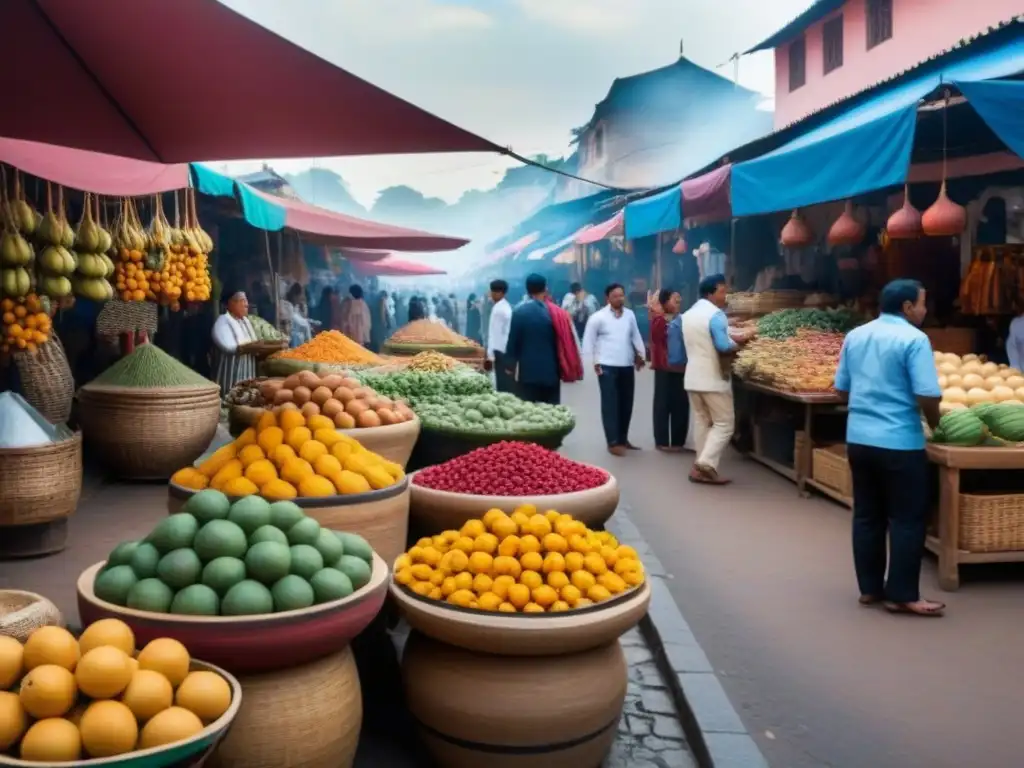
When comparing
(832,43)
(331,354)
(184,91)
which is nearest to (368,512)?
(184,91)

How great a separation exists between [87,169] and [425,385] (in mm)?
3031

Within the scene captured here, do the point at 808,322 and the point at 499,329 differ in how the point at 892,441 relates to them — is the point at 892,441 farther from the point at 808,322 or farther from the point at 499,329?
the point at 499,329

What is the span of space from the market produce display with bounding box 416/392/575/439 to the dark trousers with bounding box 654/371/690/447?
399 centimetres

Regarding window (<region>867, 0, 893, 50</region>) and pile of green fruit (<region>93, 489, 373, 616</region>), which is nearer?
pile of green fruit (<region>93, 489, 373, 616</region>)

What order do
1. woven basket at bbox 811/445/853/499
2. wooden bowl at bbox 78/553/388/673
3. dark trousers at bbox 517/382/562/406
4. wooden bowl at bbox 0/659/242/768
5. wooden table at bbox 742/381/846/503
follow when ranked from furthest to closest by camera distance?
dark trousers at bbox 517/382/562/406 → wooden table at bbox 742/381/846/503 → woven basket at bbox 811/445/853/499 → wooden bowl at bbox 78/553/388/673 → wooden bowl at bbox 0/659/242/768

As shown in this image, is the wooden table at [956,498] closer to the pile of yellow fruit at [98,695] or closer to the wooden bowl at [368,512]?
the wooden bowl at [368,512]

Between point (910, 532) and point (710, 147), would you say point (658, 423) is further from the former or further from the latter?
point (710, 147)

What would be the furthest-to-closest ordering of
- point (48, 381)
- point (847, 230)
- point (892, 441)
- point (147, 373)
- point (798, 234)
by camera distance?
point (798, 234) < point (847, 230) < point (147, 373) < point (48, 381) < point (892, 441)

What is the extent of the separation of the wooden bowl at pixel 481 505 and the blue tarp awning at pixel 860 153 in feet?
10.6

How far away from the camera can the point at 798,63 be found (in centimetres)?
2492

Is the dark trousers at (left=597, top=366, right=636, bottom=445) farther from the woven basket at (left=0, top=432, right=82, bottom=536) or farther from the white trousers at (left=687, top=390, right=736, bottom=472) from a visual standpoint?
the woven basket at (left=0, top=432, right=82, bottom=536)

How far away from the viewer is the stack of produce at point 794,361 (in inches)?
344

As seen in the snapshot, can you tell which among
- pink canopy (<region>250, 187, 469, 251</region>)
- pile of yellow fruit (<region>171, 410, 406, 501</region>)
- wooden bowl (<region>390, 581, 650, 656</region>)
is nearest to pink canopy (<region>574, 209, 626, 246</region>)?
pink canopy (<region>250, 187, 469, 251</region>)

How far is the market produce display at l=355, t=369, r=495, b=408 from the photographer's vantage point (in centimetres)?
798
